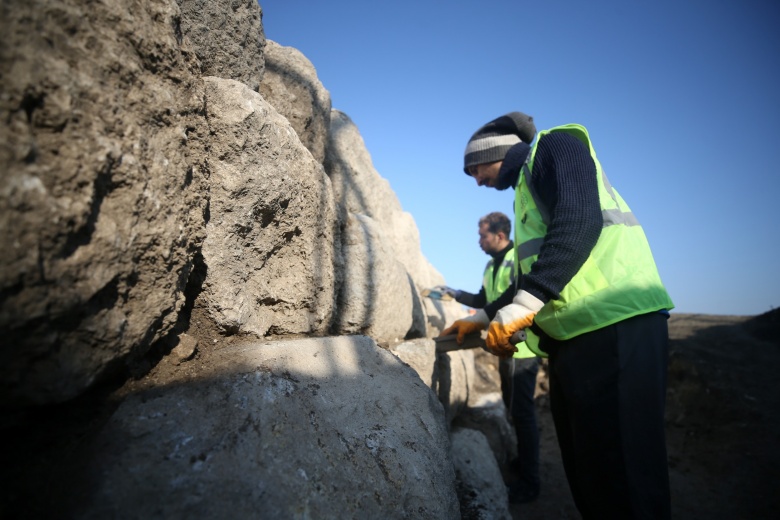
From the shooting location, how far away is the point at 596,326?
1.58 meters

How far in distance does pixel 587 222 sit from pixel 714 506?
151 inches

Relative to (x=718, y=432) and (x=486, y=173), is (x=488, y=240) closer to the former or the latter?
(x=486, y=173)

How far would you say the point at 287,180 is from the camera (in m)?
1.62

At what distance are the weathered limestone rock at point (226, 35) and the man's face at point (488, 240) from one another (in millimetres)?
3350

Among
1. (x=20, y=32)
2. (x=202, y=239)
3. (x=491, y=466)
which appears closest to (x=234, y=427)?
(x=202, y=239)

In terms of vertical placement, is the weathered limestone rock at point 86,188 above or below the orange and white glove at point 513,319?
above

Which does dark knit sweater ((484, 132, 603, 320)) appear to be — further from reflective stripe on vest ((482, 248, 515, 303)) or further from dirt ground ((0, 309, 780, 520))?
reflective stripe on vest ((482, 248, 515, 303))

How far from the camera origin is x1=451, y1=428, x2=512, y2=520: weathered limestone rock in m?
2.21

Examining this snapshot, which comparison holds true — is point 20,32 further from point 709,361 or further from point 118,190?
point 709,361

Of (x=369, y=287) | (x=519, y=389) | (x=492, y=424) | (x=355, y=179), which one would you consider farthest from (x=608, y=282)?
(x=492, y=424)

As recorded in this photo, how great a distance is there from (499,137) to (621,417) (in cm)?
173

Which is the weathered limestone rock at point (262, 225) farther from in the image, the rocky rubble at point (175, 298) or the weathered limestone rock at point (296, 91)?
the weathered limestone rock at point (296, 91)

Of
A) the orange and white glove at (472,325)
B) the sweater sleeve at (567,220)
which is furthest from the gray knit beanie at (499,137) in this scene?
the orange and white glove at (472,325)

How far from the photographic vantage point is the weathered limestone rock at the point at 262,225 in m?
1.41
